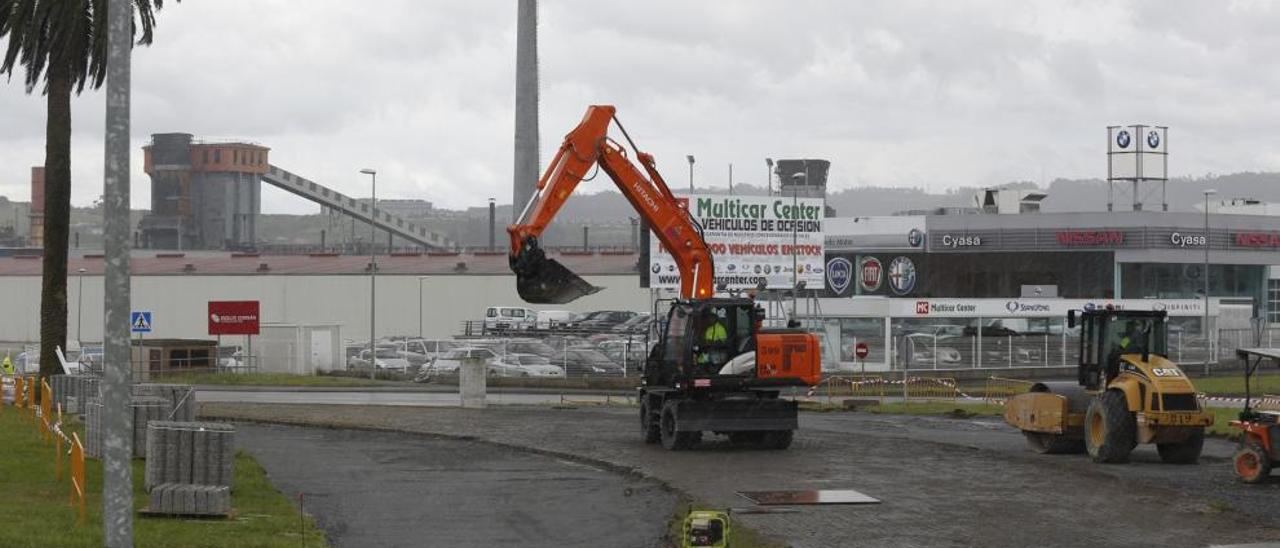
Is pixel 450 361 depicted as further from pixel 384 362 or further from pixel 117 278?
pixel 117 278

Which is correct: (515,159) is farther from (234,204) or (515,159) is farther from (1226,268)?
(234,204)

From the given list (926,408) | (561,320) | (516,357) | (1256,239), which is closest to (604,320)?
(561,320)

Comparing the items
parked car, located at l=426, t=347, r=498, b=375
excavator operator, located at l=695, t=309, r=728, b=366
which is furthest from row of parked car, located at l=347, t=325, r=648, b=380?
excavator operator, located at l=695, t=309, r=728, b=366

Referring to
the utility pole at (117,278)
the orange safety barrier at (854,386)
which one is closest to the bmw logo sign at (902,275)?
the orange safety barrier at (854,386)

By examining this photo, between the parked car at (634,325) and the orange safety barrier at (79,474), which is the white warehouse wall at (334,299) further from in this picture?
the orange safety barrier at (79,474)

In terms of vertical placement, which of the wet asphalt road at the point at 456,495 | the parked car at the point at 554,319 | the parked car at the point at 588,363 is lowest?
the wet asphalt road at the point at 456,495

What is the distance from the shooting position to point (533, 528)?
2000cm

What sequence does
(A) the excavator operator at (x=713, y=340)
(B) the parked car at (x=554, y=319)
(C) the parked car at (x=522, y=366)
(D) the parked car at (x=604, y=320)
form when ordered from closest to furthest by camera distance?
(A) the excavator operator at (x=713, y=340)
(C) the parked car at (x=522, y=366)
(D) the parked car at (x=604, y=320)
(B) the parked car at (x=554, y=319)

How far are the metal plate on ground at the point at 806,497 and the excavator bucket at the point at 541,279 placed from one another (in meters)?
7.85

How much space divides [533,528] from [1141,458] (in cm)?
1383

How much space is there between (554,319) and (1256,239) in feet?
140

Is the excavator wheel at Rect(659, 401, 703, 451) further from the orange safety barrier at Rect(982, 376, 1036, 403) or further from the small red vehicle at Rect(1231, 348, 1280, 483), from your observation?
the orange safety barrier at Rect(982, 376, 1036, 403)

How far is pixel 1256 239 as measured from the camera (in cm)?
9631

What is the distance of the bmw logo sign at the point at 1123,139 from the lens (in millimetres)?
102188
